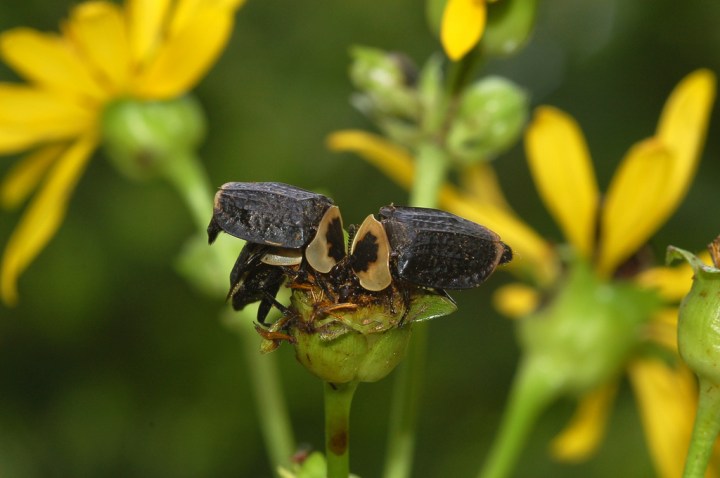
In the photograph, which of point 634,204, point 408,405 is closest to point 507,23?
point 634,204

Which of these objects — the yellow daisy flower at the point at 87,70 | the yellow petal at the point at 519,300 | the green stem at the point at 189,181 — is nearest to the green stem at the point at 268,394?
the green stem at the point at 189,181

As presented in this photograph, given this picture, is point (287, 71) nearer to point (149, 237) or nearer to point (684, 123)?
point (149, 237)

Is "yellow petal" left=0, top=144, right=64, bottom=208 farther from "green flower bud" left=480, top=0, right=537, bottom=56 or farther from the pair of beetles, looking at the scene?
the pair of beetles

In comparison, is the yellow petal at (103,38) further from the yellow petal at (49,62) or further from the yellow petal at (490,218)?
the yellow petal at (490,218)

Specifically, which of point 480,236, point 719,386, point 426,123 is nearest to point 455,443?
point 426,123

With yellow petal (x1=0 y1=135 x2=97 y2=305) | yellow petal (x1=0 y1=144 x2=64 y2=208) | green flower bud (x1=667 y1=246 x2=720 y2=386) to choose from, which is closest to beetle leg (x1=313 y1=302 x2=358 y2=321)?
green flower bud (x1=667 y1=246 x2=720 y2=386)

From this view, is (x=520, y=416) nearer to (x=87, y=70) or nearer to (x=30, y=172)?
(x=87, y=70)

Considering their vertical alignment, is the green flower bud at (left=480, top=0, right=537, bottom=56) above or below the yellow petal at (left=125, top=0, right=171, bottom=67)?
above
